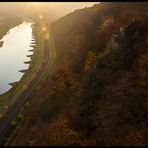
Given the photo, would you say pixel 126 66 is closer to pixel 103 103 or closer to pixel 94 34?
pixel 103 103

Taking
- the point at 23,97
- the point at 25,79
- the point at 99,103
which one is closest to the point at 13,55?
the point at 25,79

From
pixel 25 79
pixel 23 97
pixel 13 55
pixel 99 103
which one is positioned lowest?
pixel 13 55

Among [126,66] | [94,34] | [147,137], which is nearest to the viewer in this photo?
[147,137]

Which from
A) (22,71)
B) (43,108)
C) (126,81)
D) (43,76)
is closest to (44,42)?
(22,71)

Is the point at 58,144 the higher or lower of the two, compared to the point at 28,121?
higher

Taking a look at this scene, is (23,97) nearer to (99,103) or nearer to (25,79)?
(25,79)

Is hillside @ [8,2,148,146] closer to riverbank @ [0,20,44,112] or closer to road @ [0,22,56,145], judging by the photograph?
road @ [0,22,56,145]
